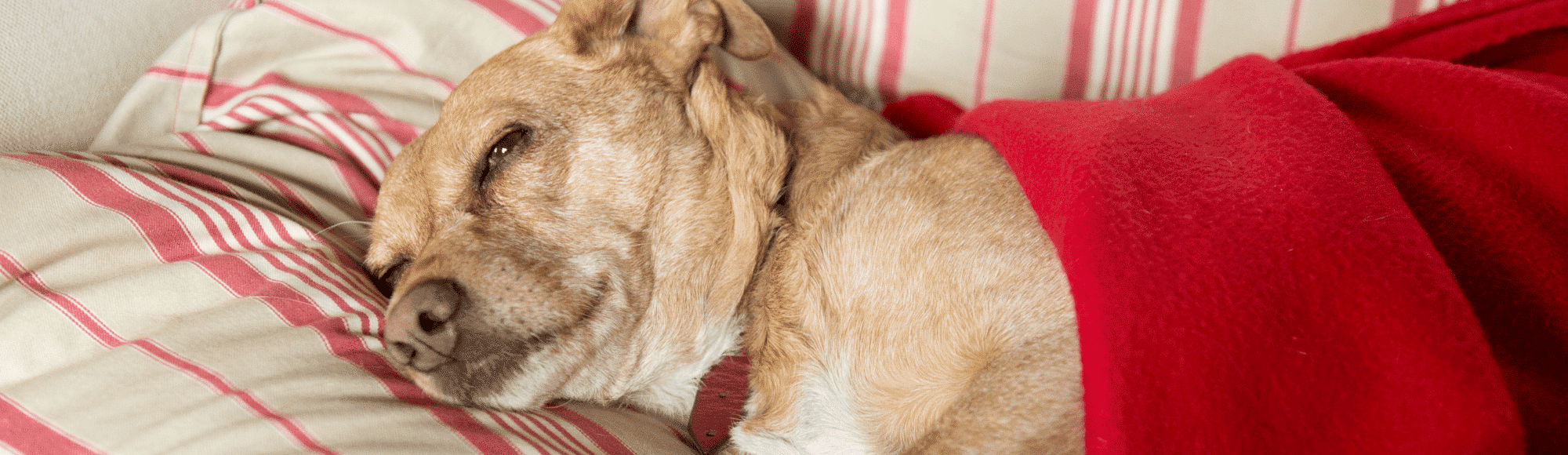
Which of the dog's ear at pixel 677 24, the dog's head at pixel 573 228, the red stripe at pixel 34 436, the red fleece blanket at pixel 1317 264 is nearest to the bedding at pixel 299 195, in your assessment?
the red stripe at pixel 34 436

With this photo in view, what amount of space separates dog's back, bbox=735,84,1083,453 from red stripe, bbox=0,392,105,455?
1.09 m

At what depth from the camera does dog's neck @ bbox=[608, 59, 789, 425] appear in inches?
58.9

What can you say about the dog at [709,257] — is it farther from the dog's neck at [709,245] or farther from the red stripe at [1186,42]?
the red stripe at [1186,42]

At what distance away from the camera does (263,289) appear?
1.42m

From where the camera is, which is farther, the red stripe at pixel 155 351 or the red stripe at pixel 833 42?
the red stripe at pixel 833 42

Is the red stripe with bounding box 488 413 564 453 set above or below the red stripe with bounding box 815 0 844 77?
below

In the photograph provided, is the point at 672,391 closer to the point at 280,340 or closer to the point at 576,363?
the point at 576,363

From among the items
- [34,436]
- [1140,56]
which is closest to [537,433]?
[34,436]

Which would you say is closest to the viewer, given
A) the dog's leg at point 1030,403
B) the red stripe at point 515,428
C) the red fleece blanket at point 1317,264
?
the red fleece blanket at point 1317,264

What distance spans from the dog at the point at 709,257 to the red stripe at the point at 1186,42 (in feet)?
2.87

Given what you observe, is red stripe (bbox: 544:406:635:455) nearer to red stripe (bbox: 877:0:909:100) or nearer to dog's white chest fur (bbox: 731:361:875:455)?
dog's white chest fur (bbox: 731:361:875:455)

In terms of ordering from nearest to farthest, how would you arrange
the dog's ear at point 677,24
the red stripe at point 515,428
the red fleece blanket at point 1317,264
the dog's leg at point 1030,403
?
the red fleece blanket at point 1317,264, the dog's leg at point 1030,403, the red stripe at point 515,428, the dog's ear at point 677,24

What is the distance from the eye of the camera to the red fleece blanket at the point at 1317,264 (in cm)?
90

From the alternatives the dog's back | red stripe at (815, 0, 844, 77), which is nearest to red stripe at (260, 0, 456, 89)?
red stripe at (815, 0, 844, 77)
